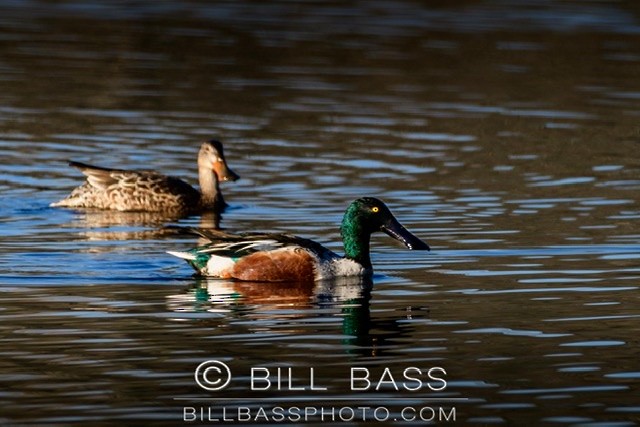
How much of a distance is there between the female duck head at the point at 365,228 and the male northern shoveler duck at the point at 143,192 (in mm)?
3952

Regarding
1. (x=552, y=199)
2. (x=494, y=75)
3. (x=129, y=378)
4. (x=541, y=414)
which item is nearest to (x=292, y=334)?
(x=129, y=378)

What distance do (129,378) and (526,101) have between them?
14504 mm

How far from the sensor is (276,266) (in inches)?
509

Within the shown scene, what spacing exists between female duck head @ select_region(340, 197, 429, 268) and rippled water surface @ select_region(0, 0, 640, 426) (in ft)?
1.00

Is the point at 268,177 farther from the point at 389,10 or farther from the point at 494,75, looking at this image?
the point at 389,10

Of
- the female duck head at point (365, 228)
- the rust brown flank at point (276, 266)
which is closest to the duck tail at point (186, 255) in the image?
the rust brown flank at point (276, 266)

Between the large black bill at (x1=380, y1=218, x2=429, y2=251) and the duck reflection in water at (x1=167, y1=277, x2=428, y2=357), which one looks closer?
the duck reflection in water at (x1=167, y1=277, x2=428, y2=357)

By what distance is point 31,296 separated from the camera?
12.0m

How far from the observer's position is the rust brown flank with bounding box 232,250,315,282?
1288cm

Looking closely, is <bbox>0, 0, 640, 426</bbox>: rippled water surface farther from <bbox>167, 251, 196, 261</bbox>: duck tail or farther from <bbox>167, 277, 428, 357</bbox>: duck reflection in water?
<bbox>167, 251, 196, 261</bbox>: duck tail

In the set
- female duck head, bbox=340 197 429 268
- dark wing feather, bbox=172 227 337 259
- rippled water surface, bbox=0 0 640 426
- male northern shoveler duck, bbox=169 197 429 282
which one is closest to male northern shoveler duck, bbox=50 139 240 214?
rippled water surface, bbox=0 0 640 426

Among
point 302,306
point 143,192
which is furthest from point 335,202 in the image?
point 302,306

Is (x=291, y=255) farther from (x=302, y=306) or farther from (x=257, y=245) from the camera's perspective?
(x=302, y=306)

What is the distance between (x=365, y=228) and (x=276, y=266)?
0.79 meters
